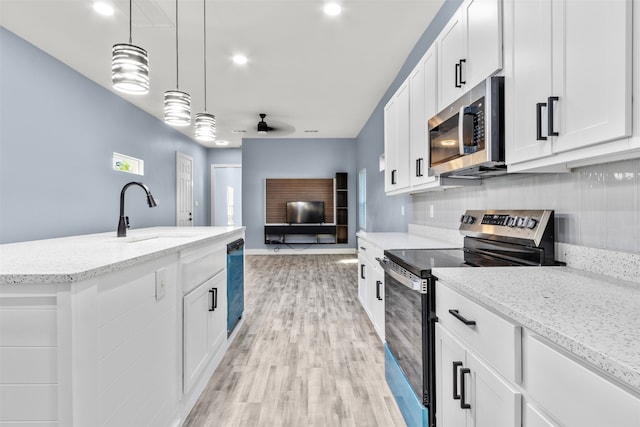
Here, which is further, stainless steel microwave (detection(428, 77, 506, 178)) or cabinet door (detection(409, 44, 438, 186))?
cabinet door (detection(409, 44, 438, 186))

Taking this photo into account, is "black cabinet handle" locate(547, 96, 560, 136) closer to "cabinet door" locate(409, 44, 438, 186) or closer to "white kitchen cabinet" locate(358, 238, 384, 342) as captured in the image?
"cabinet door" locate(409, 44, 438, 186)

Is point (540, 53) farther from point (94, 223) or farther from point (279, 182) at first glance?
point (279, 182)

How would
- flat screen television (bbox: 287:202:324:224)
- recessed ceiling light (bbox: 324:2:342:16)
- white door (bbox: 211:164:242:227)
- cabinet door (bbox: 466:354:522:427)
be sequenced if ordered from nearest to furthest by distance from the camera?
cabinet door (bbox: 466:354:522:427)
recessed ceiling light (bbox: 324:2:342:16)
flat screen television (bbox: 287:202:324:224)
white door (bbox: 211:164:242:227)

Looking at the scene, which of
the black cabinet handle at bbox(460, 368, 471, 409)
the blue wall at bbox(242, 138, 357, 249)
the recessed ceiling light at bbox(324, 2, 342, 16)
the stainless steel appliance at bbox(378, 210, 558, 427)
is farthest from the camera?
the blue wall at bbox(242, 138, 357, 249)

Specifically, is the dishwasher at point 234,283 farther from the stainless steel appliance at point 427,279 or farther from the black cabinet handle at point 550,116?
the black cabinet handle at point 550,116

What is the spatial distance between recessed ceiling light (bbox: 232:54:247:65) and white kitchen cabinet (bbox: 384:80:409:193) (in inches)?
67.5

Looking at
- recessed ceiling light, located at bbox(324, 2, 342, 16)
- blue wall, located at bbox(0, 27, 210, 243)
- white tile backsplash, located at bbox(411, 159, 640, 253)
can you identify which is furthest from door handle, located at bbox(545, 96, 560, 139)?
blue wall, located at bbox(0, 27, 210, 243)

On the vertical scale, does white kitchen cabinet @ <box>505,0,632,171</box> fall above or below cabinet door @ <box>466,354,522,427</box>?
above

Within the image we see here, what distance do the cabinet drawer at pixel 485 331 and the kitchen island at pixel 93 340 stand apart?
1200 mm

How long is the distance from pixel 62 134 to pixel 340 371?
391 cm

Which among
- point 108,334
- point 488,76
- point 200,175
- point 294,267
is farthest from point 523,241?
point 200,175

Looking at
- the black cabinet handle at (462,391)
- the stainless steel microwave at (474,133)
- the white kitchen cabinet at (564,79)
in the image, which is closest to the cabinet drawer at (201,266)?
the black cabinet handle at (462,391)

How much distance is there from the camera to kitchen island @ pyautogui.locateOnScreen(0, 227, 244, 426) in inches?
38.9

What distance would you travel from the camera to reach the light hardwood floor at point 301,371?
1.83 meters
